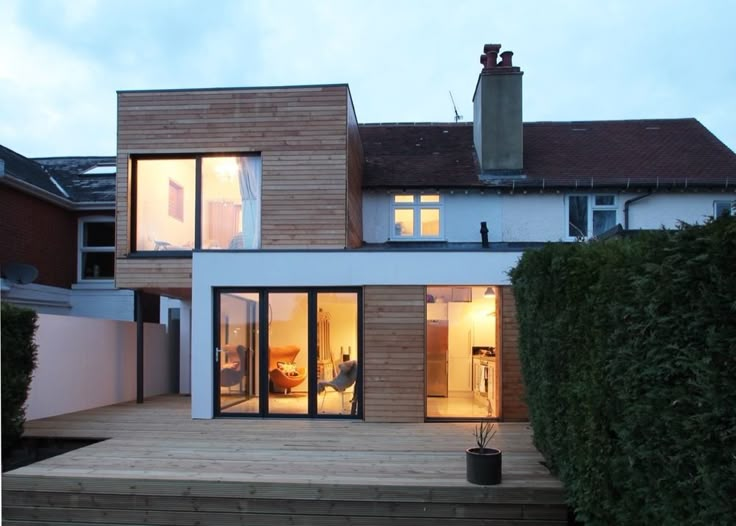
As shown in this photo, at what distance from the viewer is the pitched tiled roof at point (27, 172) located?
13.4 metres

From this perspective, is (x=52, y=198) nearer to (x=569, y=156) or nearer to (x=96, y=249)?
(x=96, y=249)

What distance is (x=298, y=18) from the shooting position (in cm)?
1805

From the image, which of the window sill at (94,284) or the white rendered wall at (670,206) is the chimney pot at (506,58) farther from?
the window sill at (94,284)

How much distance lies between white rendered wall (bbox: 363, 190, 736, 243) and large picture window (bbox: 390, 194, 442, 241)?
0.52 ft

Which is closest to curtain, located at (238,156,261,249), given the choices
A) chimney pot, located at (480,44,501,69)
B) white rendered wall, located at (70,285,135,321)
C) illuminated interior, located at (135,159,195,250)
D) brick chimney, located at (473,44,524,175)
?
illuminated interior, located at (135,159,195,250)

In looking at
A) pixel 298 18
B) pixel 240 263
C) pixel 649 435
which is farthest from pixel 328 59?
pixel 649 435

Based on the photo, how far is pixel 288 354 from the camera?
893cm

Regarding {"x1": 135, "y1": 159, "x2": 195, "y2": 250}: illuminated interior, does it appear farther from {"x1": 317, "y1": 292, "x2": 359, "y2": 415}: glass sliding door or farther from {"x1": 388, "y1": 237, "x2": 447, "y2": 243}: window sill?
{"x1": 388, "y1": 237, "x2": 447, "y2": 243}: window sill

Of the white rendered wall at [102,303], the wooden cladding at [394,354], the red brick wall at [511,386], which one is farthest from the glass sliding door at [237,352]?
the white rendered wall at [102,303]

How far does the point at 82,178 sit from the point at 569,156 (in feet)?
41.1

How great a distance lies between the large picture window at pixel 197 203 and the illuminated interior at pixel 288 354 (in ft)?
5.63

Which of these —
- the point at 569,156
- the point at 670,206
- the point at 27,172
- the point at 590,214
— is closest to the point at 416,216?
the point at 590,214

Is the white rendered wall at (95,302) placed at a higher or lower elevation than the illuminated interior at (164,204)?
lower

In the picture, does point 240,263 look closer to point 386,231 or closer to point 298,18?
point 386,231
